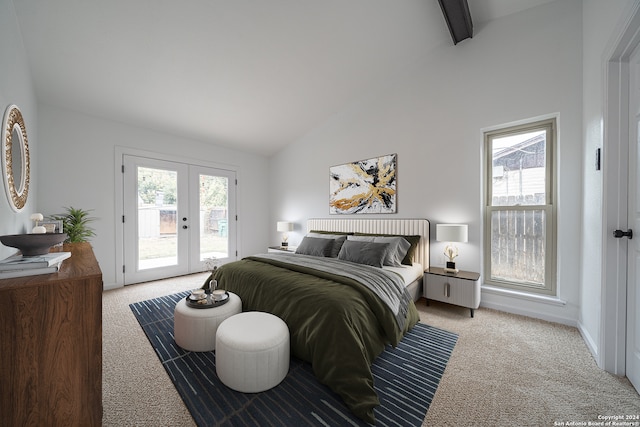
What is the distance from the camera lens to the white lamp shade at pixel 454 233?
2820 mm

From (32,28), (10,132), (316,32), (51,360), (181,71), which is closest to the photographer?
(51,360)

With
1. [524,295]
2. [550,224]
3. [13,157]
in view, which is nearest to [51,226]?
[13,157]

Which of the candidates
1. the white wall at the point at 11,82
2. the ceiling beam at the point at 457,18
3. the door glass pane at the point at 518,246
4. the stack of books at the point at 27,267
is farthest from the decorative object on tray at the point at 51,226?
the door glass pane at the point at 518,246

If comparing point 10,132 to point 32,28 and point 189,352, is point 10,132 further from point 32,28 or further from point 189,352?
point 189,352

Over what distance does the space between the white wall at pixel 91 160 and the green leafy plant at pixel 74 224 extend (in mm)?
130

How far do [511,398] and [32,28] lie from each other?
4.92 m

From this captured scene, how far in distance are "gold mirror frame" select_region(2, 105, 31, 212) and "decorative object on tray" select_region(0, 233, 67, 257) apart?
0.95 meters

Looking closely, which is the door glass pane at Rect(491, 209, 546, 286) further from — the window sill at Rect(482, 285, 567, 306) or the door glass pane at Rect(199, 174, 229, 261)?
the door glass pane at Rect(199, 174, 229, 261)

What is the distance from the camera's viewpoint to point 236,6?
2.34m

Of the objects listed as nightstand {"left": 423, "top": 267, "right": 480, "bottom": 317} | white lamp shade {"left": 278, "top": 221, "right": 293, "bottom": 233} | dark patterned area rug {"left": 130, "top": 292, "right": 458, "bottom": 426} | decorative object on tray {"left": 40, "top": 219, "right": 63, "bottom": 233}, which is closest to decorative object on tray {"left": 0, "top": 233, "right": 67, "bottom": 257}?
dark patterned area rug {"left": 130, "top": 292, "right": 458, "bottom": 426}

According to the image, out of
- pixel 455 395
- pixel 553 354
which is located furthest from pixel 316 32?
pixel 553 354

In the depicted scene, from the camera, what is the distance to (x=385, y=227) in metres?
3.68

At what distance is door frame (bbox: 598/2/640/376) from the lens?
5.57 feet

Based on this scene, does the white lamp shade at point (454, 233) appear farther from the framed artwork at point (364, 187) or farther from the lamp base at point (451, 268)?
the framed artwork at point (364, 187)
